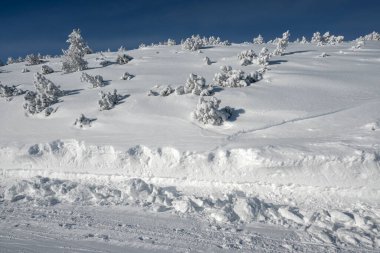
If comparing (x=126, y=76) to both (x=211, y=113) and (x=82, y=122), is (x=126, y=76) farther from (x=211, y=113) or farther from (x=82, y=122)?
(x=211, y=113)

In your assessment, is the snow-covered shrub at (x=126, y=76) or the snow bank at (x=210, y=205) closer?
the snow bank at (x=210, y=205)

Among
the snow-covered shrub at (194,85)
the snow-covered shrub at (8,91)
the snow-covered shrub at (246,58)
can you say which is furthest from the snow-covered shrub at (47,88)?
the snow-covered shrub at (246,58)

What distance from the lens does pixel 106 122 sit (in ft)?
43.3

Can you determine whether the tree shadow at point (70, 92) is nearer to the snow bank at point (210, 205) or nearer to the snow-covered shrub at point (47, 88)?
the snow-covered shrub at point (47, 88)

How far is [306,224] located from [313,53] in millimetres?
18719

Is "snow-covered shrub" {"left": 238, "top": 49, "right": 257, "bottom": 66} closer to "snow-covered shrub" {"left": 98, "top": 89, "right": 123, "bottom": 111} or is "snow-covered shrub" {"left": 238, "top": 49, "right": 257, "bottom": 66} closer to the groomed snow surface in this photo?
the groomed snow surface

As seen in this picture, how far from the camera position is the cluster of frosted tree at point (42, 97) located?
15.2 metres

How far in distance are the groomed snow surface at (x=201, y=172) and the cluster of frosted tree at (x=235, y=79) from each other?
1.15ft

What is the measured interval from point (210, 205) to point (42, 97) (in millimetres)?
11031

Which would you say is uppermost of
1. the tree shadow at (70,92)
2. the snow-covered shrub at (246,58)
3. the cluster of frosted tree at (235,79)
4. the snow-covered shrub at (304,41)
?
the snow-covered shrub at (304,41)

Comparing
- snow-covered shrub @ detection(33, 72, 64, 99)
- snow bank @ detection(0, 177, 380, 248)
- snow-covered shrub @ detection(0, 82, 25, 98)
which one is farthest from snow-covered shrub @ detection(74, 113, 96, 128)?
snow-covered shrub @ detection(0, 82, 25, 98)

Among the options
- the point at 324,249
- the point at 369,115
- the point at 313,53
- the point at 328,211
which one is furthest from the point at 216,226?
the point at 313,53

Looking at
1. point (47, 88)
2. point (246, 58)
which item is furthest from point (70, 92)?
point (246, 58)

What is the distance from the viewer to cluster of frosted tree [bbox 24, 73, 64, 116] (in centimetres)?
1522
